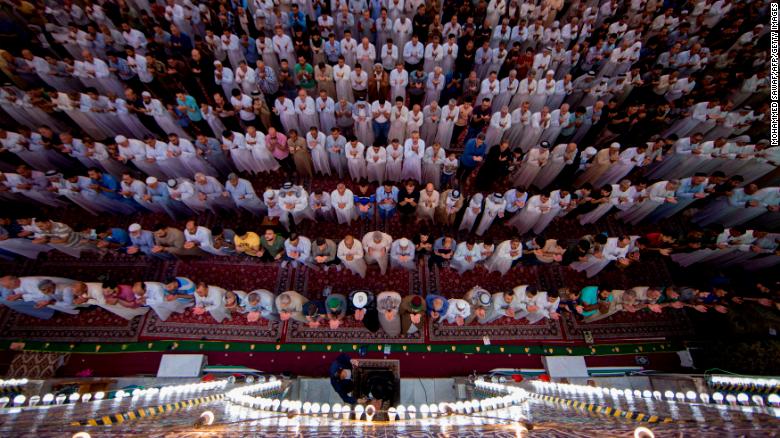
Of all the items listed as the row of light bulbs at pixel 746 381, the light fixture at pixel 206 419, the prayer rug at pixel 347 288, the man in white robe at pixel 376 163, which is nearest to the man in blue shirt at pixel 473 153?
the man in white robe at pixel 376 163

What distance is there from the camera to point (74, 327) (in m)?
5.98

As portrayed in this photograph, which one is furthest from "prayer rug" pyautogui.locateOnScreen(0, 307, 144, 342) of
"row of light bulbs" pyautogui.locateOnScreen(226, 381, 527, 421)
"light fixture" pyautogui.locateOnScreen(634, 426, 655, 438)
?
"light fixture" pyautogui.locateOnScreen(634, 426, 655, 438)

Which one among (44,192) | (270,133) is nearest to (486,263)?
(270,133)

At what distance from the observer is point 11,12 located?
26.5 feet

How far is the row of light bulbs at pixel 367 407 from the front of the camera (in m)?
3.17

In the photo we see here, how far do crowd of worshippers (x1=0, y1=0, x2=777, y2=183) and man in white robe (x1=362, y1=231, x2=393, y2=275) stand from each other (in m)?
1.89

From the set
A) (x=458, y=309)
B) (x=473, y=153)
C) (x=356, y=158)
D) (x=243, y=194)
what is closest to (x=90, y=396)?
(x=243, y=194)

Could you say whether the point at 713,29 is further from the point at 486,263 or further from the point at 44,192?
the point at 44,192

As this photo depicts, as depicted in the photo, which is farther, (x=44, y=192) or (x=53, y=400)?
(x=44, y=192)

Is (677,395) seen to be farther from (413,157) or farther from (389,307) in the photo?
(413,157)

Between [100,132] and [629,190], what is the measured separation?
10.8m

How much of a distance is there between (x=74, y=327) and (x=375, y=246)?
218 inches

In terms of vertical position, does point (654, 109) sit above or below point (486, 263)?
above

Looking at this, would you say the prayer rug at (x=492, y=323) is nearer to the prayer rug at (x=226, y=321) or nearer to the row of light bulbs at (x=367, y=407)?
the row of light bulbs at (x=367, y=407)
